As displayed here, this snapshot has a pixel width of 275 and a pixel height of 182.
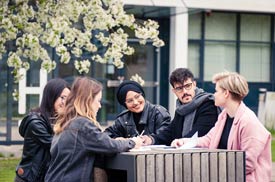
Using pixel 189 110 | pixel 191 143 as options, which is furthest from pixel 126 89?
pixel 191 143

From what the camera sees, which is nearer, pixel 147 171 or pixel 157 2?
pixel 147 171

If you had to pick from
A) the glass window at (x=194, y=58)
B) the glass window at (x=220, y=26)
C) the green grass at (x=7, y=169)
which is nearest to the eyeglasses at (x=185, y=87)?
the green grass at (x=7, y=169)

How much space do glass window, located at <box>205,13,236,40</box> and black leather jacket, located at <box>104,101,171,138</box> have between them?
67.1 ft

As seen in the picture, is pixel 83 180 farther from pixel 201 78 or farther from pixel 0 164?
pixel 201 78

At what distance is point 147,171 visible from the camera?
19.8ft

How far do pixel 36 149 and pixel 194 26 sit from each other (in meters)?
21.1

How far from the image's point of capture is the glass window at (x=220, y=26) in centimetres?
2848

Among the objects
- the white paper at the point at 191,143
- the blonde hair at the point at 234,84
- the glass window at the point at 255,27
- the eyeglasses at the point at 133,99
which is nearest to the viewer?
the blonde hair at the point at 234,84

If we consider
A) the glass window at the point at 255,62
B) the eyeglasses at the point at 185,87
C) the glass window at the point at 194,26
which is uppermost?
the glass window at the point at 194,26

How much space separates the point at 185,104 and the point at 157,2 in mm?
17109

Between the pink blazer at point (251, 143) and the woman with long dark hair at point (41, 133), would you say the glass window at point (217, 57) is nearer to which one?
the woman with long dark hair at point (41, 133)

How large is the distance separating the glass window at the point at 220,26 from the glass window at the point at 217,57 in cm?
27

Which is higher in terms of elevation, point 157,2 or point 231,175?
point 157,2

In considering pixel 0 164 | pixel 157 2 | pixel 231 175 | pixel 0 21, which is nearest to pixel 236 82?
pixel 231 175
